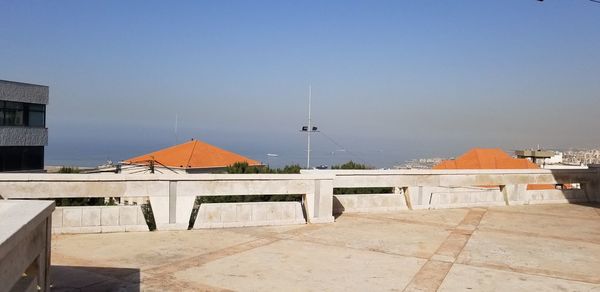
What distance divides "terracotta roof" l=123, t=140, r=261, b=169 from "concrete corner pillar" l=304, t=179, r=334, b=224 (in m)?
29.5

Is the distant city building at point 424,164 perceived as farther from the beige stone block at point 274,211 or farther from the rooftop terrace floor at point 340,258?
the rooftop terrace floor at point 340,258

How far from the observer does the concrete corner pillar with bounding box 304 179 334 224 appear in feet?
34.1

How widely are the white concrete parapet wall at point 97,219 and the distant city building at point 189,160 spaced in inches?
1135

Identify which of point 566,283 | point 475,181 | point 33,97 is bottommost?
point 566,283

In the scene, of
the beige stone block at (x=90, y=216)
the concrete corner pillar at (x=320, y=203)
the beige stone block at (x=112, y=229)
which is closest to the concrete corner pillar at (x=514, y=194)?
the concrete corner pillar at (x=320, y=203)

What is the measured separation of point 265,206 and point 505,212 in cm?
629

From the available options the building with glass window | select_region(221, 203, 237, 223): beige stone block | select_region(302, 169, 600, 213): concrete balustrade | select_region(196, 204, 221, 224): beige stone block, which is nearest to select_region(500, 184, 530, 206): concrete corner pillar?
select_region(302, 169, 600, 213): concrete balustrade

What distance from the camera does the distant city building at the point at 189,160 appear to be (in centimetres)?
3931

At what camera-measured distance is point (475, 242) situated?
904cm

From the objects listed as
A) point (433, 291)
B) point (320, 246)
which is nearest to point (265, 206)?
point (320, 246)

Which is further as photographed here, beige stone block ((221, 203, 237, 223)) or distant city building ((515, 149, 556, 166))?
distant city building ((515, 149, 556, 166))

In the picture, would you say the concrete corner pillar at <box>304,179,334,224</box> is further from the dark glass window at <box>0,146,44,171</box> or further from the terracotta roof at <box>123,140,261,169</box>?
the dark glass window at <box>0,146,44,171</box>

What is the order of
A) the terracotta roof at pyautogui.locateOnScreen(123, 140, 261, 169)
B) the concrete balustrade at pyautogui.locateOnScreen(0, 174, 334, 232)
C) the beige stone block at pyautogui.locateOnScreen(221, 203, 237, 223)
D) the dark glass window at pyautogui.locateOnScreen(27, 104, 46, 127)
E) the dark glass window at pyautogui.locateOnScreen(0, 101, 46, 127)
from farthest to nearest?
the dark glass window at pyautogui.locateOnScreen(27, 104, 46, 127) < the dark glass window at pyautogui.locateOnScreen(0, 101, 46, 127) < the terracotta roof at pyautogui.locateOnScreen(123, 140, 261, 169) < the beige stone block at pyautogui.locateOnScreen(221, 203, 237, 223) < the concrete balustrade at pyautogui.locateOnScreen(0, 174, 334, 232)

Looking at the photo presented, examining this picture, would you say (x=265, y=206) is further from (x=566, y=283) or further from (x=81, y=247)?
(x=566, y=283)
